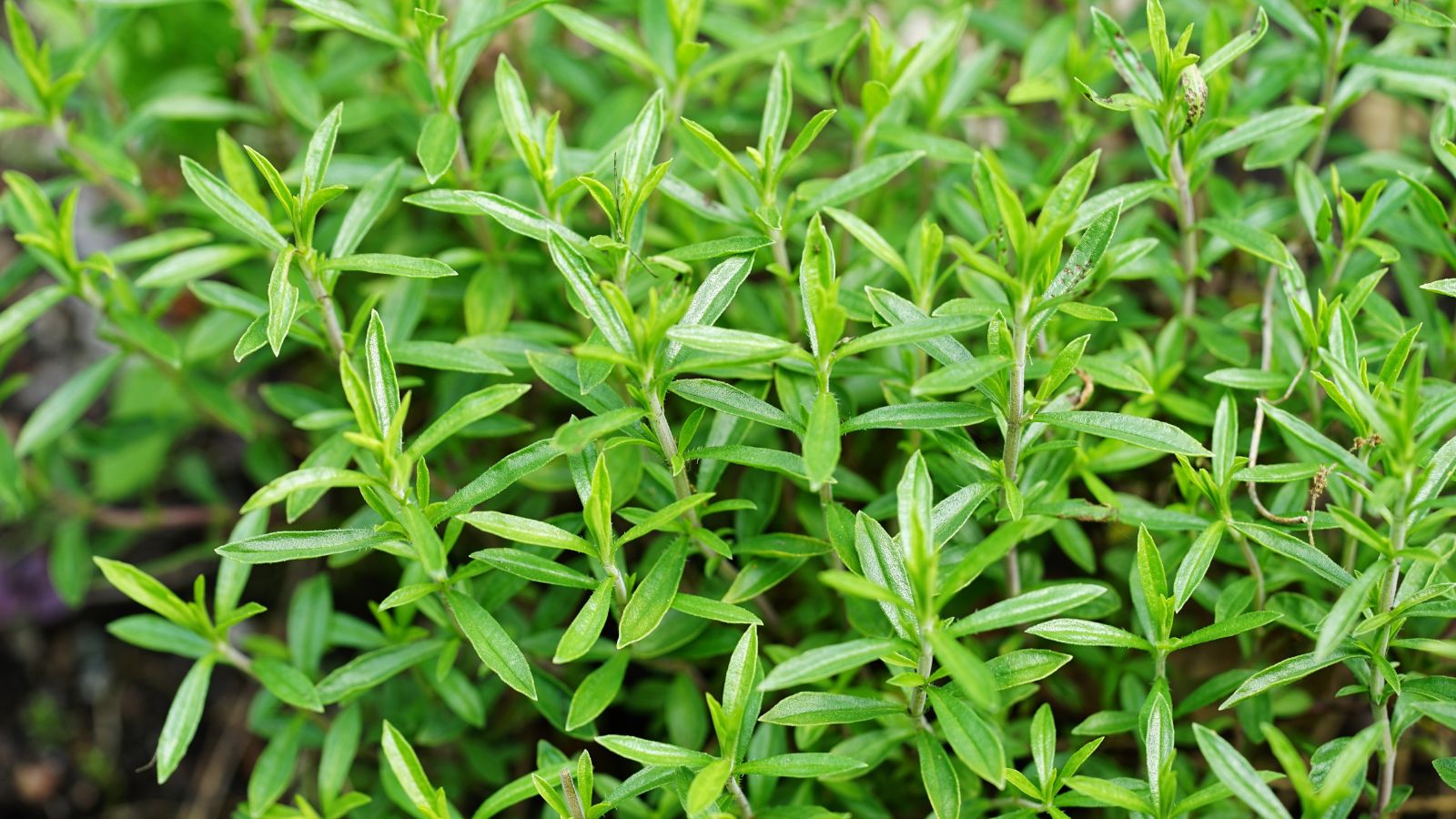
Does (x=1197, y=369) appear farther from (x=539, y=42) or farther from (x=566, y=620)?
(x=539, y=42)

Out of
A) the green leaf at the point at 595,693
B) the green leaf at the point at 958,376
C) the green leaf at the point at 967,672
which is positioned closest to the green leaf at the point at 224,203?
the green leaf at the point at 595,693

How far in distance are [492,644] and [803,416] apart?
0.50m

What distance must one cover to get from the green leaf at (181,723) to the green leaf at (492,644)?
1.37 feet

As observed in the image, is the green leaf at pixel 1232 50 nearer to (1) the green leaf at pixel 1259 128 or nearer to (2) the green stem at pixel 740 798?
(1) the green leaf at pixel 1259 128

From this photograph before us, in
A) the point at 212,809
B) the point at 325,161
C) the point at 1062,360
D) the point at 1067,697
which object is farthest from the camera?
the point at 212,809

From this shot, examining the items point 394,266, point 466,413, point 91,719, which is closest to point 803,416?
point 466,413

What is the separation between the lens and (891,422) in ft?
4.62

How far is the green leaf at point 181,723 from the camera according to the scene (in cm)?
150

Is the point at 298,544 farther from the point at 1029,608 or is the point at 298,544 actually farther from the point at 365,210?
the point at 1029,608

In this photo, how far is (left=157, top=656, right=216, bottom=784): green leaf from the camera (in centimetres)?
150

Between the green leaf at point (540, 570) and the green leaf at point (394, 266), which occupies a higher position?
the green leaf at point (394, 266)

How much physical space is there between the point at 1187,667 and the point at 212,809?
2230 mm

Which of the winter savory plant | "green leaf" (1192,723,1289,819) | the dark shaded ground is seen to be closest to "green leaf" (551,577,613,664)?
the winter savory plant

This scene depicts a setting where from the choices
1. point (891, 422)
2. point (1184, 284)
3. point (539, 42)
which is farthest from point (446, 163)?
point (1184, 284)
